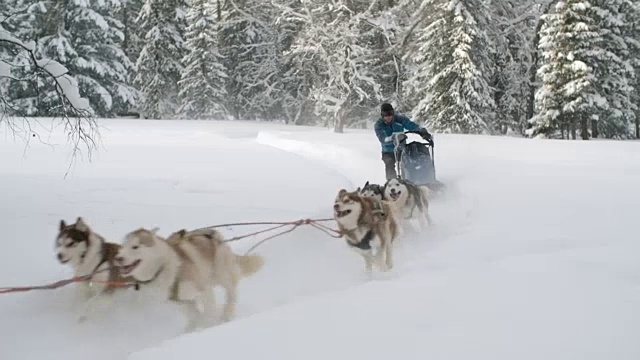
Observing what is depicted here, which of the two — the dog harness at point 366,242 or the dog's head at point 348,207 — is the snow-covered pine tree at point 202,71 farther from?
the dog harness at point 366,242

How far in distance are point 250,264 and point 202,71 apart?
29217 mm

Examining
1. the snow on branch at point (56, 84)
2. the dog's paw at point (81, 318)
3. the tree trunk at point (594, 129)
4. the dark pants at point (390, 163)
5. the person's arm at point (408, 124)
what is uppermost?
the snow on branch at point (56, 84)

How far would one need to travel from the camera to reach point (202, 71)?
31906 millimetres

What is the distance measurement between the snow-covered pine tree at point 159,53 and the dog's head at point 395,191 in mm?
27378

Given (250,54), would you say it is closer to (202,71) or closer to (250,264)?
(202,71)

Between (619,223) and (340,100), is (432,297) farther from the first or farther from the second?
(340,100)

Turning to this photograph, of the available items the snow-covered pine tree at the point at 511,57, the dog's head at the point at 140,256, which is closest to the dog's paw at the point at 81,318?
the dog's head at the point at 140,256

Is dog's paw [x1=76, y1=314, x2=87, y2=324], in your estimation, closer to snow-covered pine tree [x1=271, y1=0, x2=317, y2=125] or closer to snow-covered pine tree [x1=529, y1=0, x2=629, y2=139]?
snow-covered pine tree [x1=529, y1=0, x2=629, y2=139]

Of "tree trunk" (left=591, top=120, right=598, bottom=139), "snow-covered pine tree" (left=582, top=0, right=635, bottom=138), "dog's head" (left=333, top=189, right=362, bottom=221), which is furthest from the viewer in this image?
"tree trunk" (left=591, top=120, right=598, bottom=139)

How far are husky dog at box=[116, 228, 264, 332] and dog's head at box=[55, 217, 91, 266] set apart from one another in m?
0.44

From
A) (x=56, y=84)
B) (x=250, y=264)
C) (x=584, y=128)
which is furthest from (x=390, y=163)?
(x=584, y=128)

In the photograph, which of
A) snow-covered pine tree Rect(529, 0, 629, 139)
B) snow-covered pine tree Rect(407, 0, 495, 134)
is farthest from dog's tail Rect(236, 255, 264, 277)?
snow-covered pine tree Rect(529, 0, 629, 139)

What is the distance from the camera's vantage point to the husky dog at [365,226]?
514 cm

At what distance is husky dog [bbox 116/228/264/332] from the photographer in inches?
143
